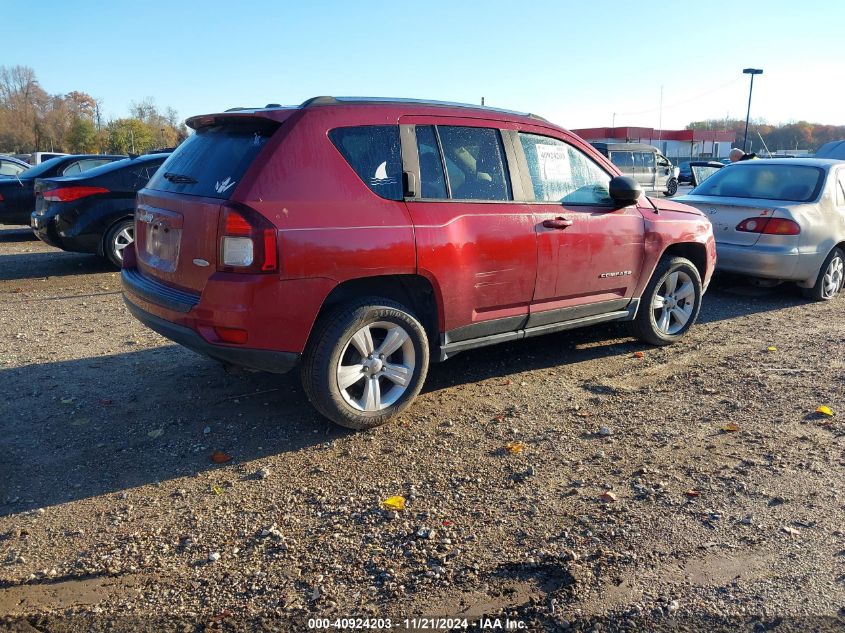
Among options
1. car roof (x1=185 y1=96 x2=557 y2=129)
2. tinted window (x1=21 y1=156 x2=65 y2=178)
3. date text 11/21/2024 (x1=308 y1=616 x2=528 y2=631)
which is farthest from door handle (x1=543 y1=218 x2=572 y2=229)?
tinted window (x1=21 y1=156 x2=65 y2=178)

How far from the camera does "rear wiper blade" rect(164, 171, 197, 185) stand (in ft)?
13.6

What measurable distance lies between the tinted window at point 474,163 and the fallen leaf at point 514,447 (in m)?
1.61

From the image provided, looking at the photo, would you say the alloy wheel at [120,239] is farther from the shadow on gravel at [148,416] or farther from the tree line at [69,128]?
the tree line at [69,128]

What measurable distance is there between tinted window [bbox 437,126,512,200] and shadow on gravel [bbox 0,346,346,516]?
70.6 inches

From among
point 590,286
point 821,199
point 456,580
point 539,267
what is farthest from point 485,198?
point 821,199

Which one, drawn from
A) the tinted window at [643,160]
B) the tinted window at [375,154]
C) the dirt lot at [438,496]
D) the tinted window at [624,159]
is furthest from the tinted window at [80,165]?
the tinted window at [643,160]

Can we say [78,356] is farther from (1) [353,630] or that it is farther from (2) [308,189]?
(1) [353,630]

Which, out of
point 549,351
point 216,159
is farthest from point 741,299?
point 216,159

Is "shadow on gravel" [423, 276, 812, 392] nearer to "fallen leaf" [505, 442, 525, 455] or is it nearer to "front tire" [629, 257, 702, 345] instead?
"front tire" [629, 257, 702, 345]

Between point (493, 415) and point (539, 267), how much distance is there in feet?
3.61

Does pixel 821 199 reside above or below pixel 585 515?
above

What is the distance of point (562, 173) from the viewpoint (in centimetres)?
523

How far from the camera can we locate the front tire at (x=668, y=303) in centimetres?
596

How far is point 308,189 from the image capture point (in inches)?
154
